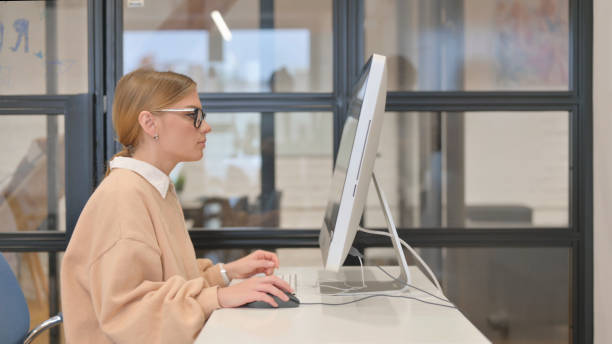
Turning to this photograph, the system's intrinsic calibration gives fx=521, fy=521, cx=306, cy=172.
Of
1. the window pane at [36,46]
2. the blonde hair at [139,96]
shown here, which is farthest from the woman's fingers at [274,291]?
the window pane at [36,46]

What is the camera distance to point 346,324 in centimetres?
117

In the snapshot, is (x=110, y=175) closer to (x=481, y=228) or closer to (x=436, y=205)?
(x=436, y=205)

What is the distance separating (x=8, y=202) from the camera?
6.95ft

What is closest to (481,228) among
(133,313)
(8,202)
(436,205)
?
(436,205)

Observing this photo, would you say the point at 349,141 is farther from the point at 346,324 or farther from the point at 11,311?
the point at 11,311

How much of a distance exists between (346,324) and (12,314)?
992mm

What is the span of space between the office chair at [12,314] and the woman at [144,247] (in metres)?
0.28

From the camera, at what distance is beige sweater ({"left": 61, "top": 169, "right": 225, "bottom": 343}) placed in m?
1.18

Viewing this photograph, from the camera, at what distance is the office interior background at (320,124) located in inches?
81.9

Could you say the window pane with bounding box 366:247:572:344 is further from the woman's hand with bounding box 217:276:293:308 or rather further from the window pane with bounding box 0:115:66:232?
the window pane with bounding box 0:115:66:232

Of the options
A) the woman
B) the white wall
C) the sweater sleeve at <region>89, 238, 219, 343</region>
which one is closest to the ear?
the woman

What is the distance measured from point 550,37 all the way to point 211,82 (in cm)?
138

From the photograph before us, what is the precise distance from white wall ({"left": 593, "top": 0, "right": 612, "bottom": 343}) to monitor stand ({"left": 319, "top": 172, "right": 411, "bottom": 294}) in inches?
37.6

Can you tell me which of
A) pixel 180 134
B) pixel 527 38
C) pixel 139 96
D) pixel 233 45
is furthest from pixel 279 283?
pixel 527 38
